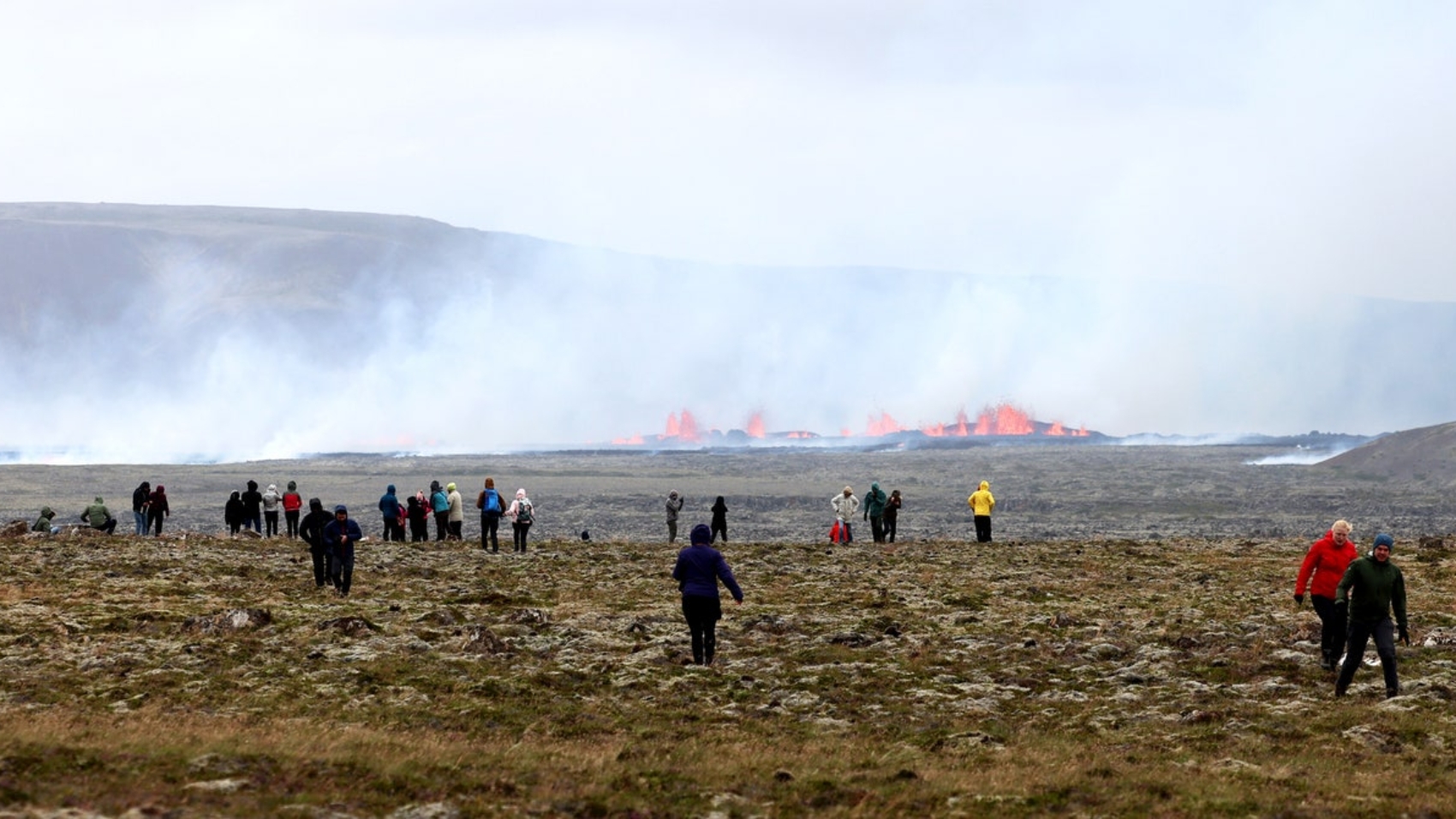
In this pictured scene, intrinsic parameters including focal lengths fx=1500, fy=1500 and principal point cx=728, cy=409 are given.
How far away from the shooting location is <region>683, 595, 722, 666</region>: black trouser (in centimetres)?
2008

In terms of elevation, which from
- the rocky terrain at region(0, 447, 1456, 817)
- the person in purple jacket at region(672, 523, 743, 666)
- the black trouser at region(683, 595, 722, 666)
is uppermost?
the person in purple jacket at region(672, 523, 743, 666)

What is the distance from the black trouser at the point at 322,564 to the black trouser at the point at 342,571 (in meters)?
0.12

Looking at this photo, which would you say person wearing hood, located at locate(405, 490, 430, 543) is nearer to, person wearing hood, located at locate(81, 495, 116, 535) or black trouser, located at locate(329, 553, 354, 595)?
person wearing hood, located at locate(81, 495, 116, 535)

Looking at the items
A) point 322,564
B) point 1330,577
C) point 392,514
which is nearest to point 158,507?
point 392,514

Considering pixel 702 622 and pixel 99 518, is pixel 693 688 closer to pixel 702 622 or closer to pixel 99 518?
pixel 702 622

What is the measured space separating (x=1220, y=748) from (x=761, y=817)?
5838 mm

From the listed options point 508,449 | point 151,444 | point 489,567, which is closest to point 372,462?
point 508,449

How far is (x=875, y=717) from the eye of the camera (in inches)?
700

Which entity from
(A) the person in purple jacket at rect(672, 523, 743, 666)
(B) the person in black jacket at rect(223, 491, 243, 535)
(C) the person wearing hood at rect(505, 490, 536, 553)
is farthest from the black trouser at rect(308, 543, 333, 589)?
(B) the person in black jacket at rect(223, 491, 243, 535)

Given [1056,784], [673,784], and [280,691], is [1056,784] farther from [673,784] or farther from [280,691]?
[280,691]

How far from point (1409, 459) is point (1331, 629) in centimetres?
9620

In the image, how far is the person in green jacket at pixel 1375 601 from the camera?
17500 millimetres

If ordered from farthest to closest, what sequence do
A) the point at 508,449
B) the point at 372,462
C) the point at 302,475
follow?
the point at 508,449
the point at 372,462
the point at 302,475

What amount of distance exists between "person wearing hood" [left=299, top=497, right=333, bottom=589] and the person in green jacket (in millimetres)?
17810
